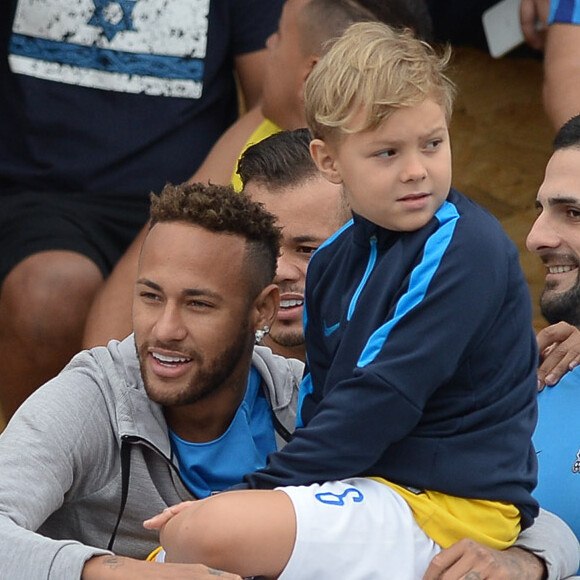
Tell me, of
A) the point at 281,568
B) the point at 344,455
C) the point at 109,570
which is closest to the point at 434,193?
the point at 344,455

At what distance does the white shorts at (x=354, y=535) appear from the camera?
2094 millimetres

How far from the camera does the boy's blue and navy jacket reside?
2.10 m

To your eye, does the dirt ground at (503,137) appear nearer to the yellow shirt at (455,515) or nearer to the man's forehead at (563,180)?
the man's forehead at (563,180)

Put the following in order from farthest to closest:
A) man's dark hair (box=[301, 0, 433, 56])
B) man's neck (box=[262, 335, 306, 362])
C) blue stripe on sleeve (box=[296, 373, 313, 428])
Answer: man's dark hair (box=[301, 0, 433, 56]), man's neck (box=[262, 335, 306, 362]), blue stripe on sleeve (box=[296, 373, 313, 428])

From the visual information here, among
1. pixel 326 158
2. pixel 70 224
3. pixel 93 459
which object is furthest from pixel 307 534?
pixel 70 224

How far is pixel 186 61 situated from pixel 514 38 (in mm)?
977

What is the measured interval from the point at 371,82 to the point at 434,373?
44 cm

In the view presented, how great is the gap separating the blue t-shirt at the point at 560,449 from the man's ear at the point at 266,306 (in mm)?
646

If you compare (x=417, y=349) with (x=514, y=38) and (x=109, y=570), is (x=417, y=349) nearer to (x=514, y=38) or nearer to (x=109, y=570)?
(x=109, y=570)

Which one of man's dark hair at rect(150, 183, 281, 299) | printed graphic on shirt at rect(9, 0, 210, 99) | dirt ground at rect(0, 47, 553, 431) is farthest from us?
dirt ground at rect(0, 47, 553, 431)

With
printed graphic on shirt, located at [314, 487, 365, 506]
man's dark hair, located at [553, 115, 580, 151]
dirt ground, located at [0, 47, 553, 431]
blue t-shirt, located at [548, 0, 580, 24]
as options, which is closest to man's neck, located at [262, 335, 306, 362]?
→ man's dark hair, located at [553, 115, 580, 151]

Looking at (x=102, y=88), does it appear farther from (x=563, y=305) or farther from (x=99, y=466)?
(x=99, y=466)

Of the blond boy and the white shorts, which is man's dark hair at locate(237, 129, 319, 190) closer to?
the blond boy

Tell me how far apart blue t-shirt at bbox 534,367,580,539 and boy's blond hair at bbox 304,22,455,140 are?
876 mm
